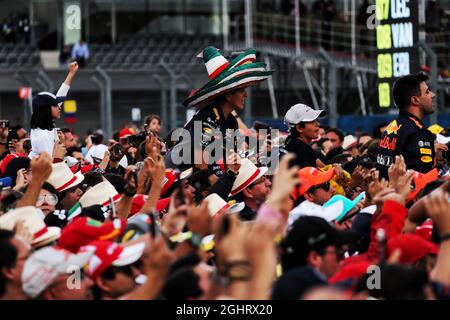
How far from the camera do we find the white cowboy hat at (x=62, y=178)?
10367mm

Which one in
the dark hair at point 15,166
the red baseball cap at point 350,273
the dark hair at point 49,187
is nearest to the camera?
the red baseball cap at point 350,273

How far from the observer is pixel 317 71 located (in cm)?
3462

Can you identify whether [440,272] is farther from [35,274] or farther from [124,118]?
[124,118]

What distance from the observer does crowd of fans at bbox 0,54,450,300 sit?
19.6ft

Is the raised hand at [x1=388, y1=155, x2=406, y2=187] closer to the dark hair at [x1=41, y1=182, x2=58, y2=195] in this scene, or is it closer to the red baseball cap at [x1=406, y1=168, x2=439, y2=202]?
the red baseball cap at [x1=406, y1=168, x2=439, y2=202]

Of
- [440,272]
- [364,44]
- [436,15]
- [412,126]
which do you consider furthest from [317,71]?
[440,272]

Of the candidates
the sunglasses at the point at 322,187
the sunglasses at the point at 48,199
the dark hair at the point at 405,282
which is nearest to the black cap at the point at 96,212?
the sunglasses at the point at 48,199

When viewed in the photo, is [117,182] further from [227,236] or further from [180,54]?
[180,54]

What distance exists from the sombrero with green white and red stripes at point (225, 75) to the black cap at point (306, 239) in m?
4.26

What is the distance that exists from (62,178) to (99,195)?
0.48 m

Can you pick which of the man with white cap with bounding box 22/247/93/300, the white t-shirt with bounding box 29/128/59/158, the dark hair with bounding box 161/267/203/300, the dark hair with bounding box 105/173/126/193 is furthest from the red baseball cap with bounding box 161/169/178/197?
the dark hair with bounding box 161/267/203/300

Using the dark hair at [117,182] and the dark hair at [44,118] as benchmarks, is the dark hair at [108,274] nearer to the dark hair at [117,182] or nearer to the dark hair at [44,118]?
the dark hair at [117,182]

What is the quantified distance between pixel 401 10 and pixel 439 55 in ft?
27.8

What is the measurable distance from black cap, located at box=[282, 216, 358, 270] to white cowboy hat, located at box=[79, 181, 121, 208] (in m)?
3.22
